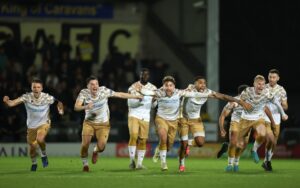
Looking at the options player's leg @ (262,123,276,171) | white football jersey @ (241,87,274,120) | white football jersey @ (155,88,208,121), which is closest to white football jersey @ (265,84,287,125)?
player's leg @ (262,123,276,171)

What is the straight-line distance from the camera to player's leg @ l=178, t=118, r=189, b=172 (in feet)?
64.0

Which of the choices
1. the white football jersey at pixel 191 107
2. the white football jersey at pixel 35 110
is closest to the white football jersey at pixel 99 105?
the white football jersey at pixel 35 110

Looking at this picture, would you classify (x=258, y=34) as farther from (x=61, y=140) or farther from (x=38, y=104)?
(x=38, y=104)

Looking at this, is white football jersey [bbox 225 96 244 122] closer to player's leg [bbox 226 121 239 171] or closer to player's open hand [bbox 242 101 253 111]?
player's leg [bbox 226 121 239 171]

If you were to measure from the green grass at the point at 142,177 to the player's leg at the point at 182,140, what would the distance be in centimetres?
24

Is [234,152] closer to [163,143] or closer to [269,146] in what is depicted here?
[269,146]

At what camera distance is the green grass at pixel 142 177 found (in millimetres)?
15820

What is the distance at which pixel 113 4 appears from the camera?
1383 inches

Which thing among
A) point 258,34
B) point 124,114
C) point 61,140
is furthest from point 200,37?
point 61,140

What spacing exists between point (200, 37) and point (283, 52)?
3.39 meters

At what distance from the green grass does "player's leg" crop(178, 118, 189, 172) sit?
0.77ft

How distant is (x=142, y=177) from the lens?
1750 centimetres

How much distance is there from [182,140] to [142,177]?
8.00ft

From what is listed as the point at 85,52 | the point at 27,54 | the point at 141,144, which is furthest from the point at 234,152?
the point at 85,52
